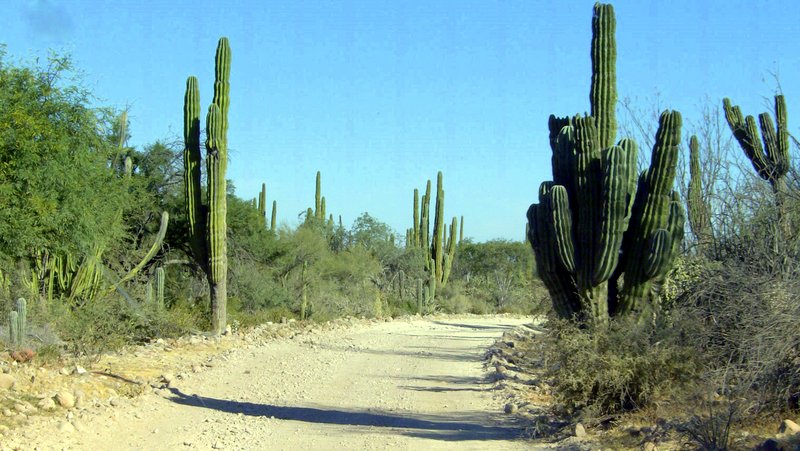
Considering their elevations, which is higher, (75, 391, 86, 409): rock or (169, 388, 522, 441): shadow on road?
(75, 391, 86, 409): rock

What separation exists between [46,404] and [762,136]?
37.8ft

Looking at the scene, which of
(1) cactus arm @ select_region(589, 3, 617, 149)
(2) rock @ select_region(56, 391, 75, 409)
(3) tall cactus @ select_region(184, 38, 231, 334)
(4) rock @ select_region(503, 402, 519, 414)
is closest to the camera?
(2) rock @ select_region(56, 391, 75, 409)

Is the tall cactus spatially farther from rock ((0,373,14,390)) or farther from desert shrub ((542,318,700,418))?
desert shrub ((542,318,700,418))

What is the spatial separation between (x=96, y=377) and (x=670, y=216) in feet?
26.4

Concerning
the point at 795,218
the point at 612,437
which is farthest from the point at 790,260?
the point at 612,437

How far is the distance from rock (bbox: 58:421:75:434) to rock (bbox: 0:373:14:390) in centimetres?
146

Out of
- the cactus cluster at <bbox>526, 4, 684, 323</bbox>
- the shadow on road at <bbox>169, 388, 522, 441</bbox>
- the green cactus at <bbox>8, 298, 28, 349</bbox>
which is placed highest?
the cactus cluster at <bbox>526, 4, 684, 323</bbox>

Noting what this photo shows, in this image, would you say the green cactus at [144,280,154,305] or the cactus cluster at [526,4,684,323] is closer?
the cactus cluster at [526,4,684,323]

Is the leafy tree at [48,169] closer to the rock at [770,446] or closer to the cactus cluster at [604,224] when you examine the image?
the cactus cluster at [604,224]

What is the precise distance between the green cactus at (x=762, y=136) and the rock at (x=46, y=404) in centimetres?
939

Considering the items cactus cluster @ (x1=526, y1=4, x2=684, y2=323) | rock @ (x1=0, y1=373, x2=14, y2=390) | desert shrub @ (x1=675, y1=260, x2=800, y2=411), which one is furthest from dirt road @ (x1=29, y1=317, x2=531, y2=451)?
desert shrub @ (x1=675, y1=260, x2=800, y2=411)

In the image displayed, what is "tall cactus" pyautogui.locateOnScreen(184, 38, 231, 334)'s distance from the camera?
18.1 meters

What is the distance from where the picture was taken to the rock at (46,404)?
9.30 metres

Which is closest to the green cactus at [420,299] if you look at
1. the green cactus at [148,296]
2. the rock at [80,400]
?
the green cactus at [148,296]
